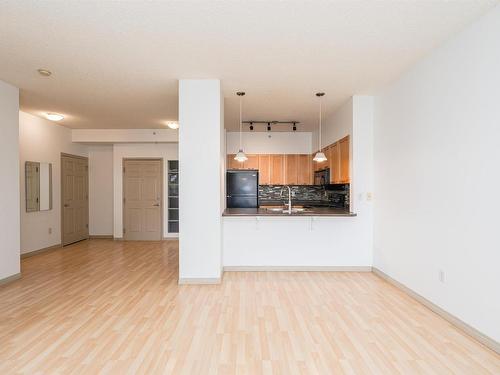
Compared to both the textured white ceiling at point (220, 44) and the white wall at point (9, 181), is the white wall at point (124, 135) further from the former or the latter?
the white wall at point (9, 181)

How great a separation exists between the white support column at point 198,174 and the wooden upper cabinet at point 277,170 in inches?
132

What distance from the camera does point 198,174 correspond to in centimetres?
405

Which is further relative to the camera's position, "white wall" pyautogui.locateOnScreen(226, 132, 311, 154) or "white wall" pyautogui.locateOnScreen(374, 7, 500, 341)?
"white wall" pyautogui.locateOnScreen(226, 132, 311, 154)

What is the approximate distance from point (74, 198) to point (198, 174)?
476cm

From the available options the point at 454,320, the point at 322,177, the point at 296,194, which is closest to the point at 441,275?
the point at 454,320

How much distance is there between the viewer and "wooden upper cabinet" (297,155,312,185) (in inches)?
287

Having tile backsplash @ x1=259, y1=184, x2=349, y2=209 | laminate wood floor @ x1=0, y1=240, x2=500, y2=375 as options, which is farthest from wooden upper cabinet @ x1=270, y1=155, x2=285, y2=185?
laminate wood floor @ x1=0, y1=240, x2=500, y2=375

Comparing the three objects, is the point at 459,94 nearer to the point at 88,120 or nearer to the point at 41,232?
the point at 88,120

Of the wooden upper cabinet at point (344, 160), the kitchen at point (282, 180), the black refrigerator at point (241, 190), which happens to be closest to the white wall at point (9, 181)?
the kitchen at point (282, 180)

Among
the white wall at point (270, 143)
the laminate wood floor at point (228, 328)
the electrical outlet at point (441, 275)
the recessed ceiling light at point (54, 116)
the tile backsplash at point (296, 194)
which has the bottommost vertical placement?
the laminate wood floor at point (228, 328)

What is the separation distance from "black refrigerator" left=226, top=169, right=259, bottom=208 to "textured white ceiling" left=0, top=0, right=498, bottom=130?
2.20 meters

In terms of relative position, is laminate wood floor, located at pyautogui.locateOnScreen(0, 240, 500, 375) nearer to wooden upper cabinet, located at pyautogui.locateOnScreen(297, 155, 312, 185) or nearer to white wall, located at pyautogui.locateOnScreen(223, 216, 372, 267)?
white wall, located at pyautogui.locateOnScreen(223, 216, 372, 267)

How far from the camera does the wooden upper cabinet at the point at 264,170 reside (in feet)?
23.6

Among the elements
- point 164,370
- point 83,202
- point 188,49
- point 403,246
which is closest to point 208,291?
point 164,370
